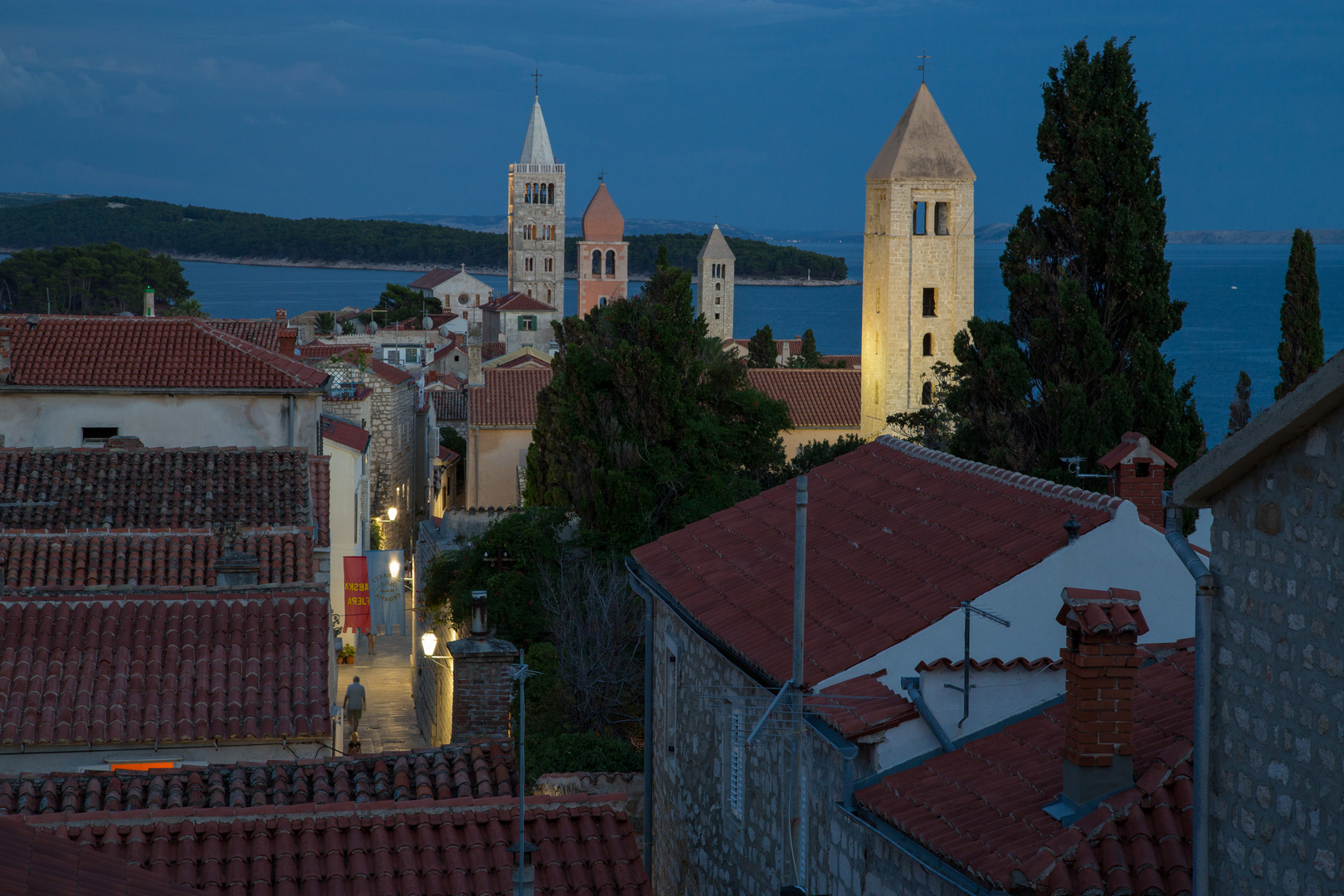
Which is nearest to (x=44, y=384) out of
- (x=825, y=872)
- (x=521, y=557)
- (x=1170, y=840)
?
(x=521, y=557)

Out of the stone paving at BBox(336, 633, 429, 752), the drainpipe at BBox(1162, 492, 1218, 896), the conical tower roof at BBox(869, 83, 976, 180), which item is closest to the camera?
the drainpipe at BBox(1162, 492, 1218, 896)

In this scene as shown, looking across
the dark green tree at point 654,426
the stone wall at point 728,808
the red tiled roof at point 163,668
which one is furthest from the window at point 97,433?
the stone wall at point 728,808

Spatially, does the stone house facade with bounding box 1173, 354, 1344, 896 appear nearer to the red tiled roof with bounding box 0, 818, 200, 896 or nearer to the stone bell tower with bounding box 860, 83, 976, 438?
the red tiled roof with bounding box 0, 818, 200, 896

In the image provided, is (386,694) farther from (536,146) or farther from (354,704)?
(536,146)

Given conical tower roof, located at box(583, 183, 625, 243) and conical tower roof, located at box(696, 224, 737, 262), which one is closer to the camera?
conical tower roof, located at box(583, 183, 625, 243)

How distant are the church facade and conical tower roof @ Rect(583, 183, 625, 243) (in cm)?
1236

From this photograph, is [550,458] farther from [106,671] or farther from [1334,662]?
[1334,662]

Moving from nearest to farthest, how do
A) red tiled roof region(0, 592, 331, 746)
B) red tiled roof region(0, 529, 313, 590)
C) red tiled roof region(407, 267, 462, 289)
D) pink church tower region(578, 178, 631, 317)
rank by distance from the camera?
1. red tiled roof region(0, 592, 331, 746)
2. red tiled roof region(0, 529, 313, 590)
3. pink church tower region(578, 178, 631, 317)
4. red tiled roof region(407, 267, 462, 289)

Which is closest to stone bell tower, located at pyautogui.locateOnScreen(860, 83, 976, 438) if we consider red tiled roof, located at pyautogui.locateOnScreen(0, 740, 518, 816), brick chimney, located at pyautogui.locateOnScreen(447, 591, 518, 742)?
brick chimney, located at pyautogui.locateOnScreen(447, 591, 518, 742)

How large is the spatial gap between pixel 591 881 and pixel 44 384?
1657cm

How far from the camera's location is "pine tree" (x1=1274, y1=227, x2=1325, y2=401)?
2848 centimetres

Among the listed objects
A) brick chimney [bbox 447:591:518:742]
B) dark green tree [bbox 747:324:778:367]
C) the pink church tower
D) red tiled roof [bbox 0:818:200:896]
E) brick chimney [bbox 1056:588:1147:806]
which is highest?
the pink church tower

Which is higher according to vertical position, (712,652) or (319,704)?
(712,652)

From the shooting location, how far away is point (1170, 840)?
6031mm
